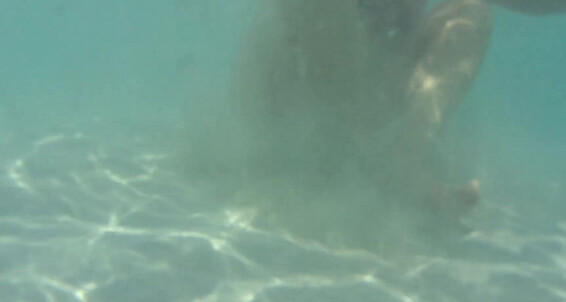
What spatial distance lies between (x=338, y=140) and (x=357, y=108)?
0.68m

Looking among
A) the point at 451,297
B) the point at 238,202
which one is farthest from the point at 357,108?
the point at 451,297

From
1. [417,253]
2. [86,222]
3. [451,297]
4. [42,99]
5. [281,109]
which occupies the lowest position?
[451,297]

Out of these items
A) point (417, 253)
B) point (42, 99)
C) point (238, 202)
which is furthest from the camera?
point (42, 99)

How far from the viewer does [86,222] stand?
7398 millimetres

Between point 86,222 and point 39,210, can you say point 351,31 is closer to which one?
point 86,222

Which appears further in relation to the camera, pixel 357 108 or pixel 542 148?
pixel 542 148

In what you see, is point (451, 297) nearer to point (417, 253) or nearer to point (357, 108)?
point (417, 253)

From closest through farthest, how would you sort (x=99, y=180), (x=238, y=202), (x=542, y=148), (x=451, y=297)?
(x=451, y=297), (x=238, y=202), (x=99, y=180), (x=542, y=148)

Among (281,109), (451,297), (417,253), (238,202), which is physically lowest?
(451,297)

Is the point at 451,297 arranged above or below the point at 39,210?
below

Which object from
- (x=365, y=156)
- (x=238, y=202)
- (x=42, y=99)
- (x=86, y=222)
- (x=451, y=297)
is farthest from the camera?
(x=42, y=99)

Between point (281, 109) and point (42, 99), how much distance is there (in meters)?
23.6

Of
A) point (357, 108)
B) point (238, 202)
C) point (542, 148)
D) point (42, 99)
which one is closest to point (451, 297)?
point (357, 108)

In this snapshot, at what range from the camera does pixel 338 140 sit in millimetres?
8070
